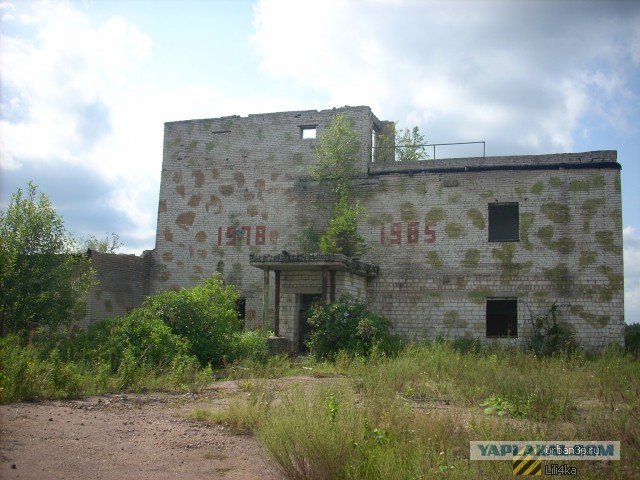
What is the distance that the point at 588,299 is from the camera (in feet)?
58.2

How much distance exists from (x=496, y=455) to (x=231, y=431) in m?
3.71

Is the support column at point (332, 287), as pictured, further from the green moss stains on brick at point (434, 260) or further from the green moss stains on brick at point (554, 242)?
the green moss stains on brick at point (554, 242)

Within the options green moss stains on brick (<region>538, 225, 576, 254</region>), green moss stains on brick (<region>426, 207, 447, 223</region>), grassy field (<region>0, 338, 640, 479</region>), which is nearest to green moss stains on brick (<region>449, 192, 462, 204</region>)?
green moss stains on brick (<region>426, 207, 447, 223</region>)

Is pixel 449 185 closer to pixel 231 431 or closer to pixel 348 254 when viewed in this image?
pixel 348 254

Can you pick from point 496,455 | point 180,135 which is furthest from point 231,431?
point 180,135

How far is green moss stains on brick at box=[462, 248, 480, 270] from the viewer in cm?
1883

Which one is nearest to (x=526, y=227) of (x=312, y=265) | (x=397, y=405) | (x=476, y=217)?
(x=476, y=217)

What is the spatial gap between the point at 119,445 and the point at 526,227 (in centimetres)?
1459

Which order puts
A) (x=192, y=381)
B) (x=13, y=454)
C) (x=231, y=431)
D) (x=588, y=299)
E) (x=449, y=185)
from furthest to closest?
1. (x=449, y=185)
2. (x=588, y=299)
3. (x=192, y=381)
4. (x=231, y=431)
5. (x=13, y=454)

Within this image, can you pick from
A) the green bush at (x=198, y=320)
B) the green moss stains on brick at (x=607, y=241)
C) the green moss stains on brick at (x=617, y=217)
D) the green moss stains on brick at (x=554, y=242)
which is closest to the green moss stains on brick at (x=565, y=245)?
the green moss stains on brick at (x=554, y=242)

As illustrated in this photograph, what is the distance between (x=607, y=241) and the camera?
1794 cm

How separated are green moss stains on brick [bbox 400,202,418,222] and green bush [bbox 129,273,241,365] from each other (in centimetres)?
719

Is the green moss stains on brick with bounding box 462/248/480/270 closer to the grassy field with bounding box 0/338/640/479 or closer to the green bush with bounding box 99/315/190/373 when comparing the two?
the grassy field with bounding box 0/338/640/479

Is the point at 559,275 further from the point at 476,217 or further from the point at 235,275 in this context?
the point at 235,275
